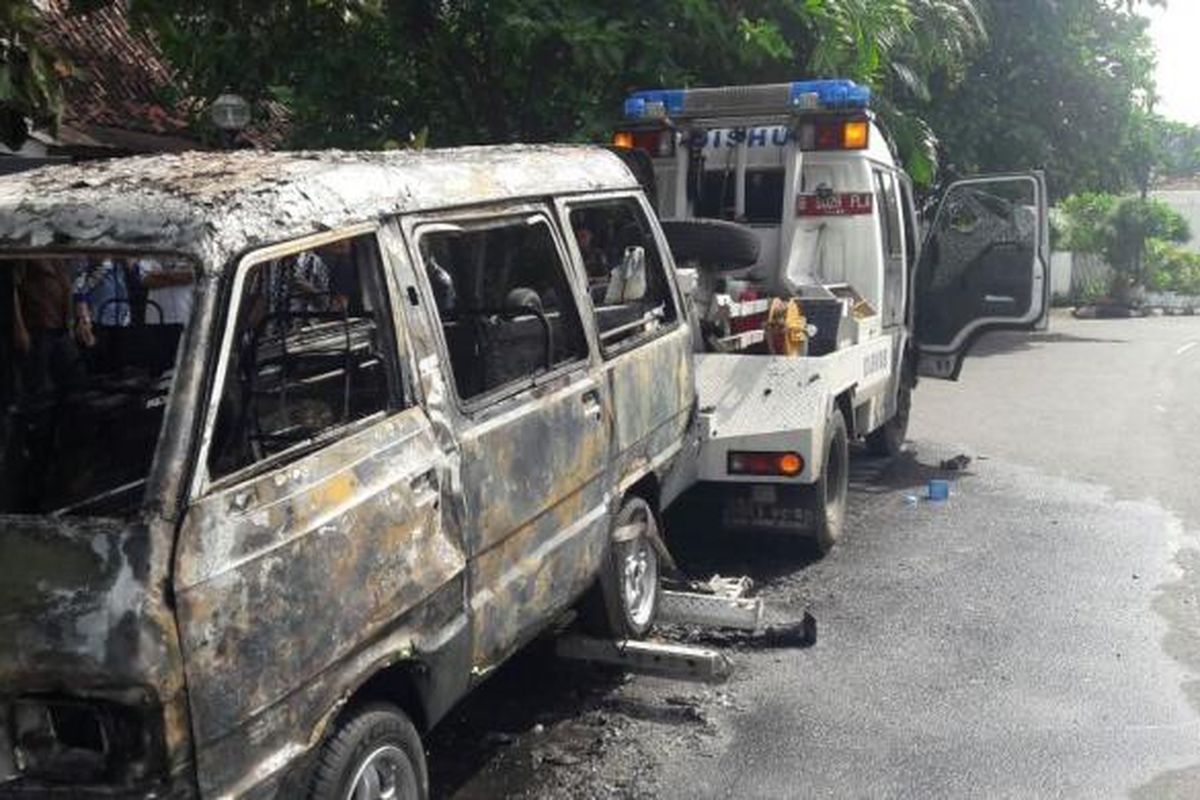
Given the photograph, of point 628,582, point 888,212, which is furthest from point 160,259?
point 888,212

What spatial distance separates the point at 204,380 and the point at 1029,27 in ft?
67.5

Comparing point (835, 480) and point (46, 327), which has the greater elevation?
point (46, 327)

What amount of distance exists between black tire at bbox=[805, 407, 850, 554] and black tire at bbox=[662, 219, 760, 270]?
105cm

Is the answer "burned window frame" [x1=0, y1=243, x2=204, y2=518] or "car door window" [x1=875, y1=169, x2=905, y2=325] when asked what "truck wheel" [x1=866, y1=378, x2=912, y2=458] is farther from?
"burned window frame" [x1=0, y1=243, x2=204, y2=518]

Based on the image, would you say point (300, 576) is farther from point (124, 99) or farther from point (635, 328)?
point (124, 99)

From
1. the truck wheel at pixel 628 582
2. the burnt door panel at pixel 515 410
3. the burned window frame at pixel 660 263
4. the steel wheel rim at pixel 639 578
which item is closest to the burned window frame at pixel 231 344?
the burnt door panel at pixel 515 410

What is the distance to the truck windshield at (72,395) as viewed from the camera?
3.67 meters

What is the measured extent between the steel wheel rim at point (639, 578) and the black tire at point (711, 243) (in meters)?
2.22

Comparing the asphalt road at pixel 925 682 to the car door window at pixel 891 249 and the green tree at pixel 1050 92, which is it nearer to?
the car door window at pixel 891 249

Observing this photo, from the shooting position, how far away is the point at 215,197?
10.4ft

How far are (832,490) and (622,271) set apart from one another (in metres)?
2.51

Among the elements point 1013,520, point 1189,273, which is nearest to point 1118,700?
point 1013,520

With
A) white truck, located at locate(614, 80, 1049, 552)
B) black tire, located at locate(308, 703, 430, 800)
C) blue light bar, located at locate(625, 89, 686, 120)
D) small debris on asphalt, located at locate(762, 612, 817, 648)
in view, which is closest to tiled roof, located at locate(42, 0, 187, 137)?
blue light bar, located at locate(625, 89, 686, 120)

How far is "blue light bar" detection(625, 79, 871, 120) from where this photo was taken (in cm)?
802
